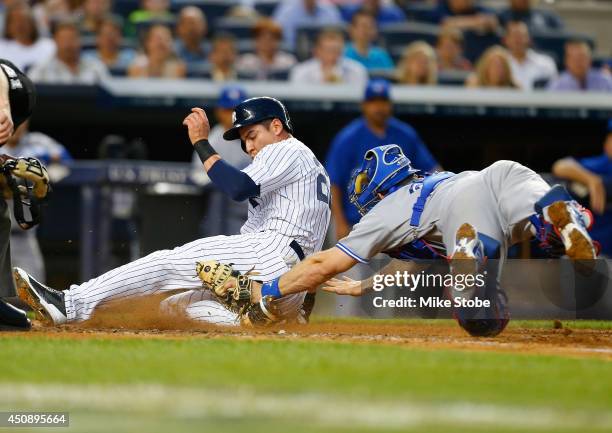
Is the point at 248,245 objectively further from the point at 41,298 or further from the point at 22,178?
the point at 22,178

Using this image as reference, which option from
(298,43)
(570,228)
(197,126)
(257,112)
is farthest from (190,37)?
(570,228)

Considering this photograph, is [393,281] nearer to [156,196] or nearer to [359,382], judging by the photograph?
[359,382]

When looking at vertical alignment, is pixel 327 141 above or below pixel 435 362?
above

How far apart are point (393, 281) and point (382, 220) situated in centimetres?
38

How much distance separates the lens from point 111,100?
10.8 meters

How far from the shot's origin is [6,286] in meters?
6.56

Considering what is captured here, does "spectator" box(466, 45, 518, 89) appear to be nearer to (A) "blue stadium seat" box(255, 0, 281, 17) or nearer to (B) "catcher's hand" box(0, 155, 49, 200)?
(A) "blue stadium seat" box(255, 0, 281, 17)

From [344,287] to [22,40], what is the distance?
19.0 ft

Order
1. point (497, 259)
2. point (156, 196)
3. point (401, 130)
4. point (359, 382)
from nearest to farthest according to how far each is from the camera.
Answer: point (359, 382)
point (497, 259)
point (401, 130)
point (156, 196)

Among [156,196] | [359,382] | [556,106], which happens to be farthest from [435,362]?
[556,106]

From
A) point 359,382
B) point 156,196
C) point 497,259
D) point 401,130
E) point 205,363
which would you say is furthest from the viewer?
point 156,196

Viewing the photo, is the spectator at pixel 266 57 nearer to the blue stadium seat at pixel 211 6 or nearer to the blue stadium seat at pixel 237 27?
the blue stadium seat at pixel 237 27

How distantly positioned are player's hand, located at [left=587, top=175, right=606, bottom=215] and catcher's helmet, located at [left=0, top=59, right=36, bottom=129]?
16.9 feet

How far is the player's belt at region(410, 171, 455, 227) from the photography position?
21.3 feet
